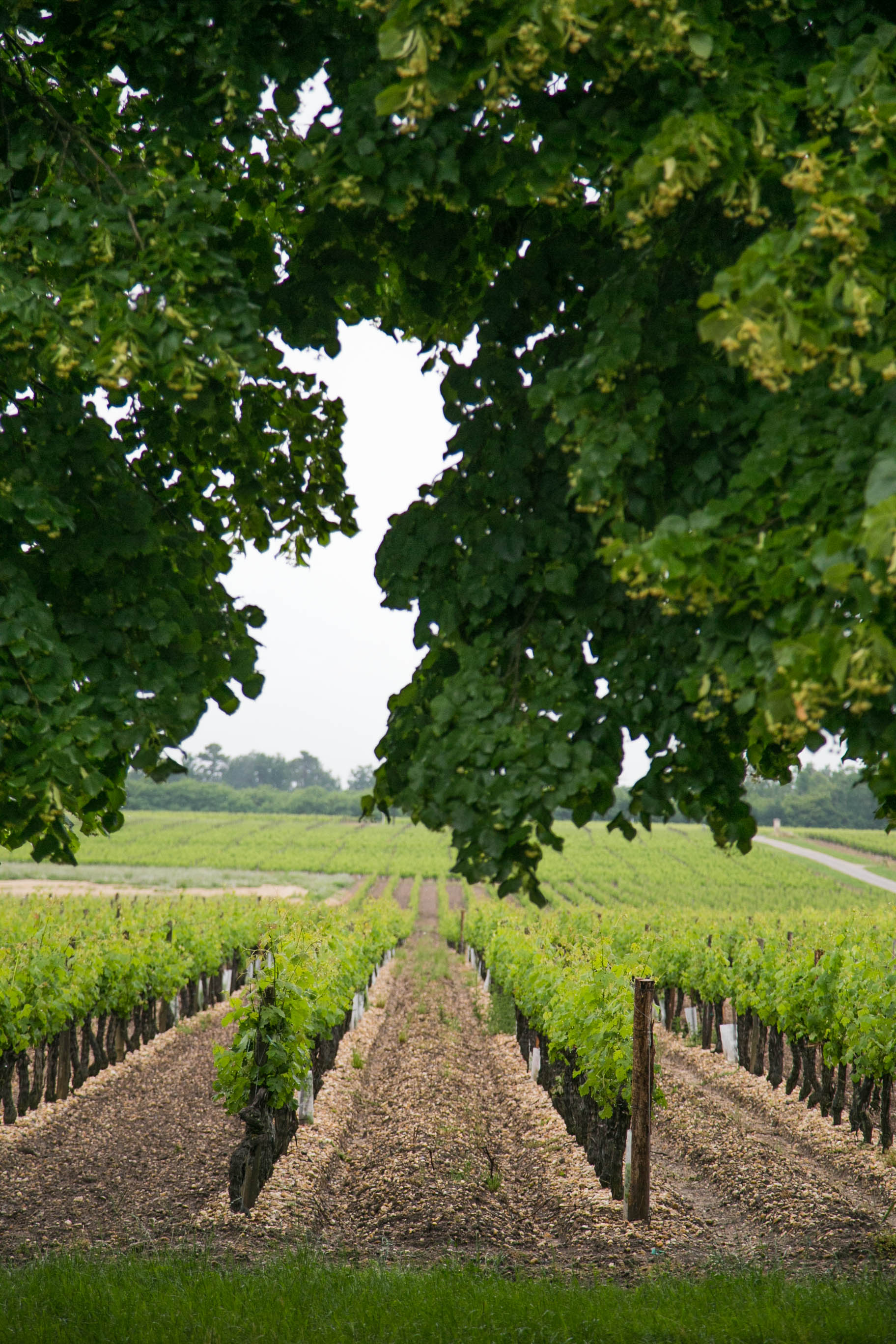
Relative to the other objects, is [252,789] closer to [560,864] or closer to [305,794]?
[305,794]

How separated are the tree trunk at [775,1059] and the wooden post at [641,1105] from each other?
4.95 metres

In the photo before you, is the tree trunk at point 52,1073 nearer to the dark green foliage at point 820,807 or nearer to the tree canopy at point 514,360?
the tree canopy at point 514,360

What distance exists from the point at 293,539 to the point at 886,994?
23.1 ft

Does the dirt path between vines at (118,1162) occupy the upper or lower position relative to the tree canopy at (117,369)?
lower

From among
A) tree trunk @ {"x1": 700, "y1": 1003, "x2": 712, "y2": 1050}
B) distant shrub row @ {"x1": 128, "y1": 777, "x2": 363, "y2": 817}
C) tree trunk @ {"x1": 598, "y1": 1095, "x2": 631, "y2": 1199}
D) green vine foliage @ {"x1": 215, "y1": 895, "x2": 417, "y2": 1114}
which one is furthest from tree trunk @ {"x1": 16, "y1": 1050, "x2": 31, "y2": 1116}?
distant shrub row @ {"x1": 128, "y1": 777, "x2": 363, "y2": 817}

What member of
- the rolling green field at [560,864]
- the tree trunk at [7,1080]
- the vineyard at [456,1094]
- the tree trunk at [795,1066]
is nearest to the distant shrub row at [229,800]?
the rolling green field at [560,864]

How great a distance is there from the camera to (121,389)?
335cm

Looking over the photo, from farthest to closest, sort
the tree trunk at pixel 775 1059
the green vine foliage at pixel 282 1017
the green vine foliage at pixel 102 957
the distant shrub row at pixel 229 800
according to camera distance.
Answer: the distant shrub row at pixel 229 800 → the tree trunk at pixel 775 1059 → the green vine foliage at pixel 102 957 → the green vine foliage at pixel 282 1017

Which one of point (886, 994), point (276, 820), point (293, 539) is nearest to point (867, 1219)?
point (886, 994)

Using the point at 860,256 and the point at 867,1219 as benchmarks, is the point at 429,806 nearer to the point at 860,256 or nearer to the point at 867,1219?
the point at 860,256

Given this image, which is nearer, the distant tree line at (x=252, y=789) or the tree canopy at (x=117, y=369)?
the tree canopy at (x=117, y=369)

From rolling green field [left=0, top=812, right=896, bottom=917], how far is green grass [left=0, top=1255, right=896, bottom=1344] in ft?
75.9

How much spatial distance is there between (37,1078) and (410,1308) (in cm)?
614

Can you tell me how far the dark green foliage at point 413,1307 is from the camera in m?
4.34
